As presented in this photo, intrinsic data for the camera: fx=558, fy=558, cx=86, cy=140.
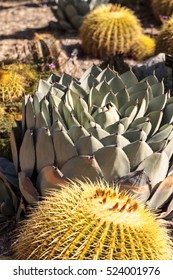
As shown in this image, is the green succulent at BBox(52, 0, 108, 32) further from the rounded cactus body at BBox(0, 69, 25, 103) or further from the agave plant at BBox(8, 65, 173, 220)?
the agave plant at BBox(8, 65, 173, 220)

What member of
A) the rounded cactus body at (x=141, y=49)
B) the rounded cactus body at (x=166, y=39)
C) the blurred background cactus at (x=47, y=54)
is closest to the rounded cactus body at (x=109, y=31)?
the rounded cactus body at (x=141, y=49)

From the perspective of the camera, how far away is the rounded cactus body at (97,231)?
2807 mm

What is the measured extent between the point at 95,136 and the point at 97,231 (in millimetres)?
971

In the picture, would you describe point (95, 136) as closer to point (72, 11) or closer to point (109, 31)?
point (109, 31)

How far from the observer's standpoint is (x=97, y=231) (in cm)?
283

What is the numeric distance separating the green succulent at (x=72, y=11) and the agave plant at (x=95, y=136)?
4.54m

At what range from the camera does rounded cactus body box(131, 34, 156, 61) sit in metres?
7.69

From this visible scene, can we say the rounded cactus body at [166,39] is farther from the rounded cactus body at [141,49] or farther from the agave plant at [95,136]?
the agave plant at [95,136]

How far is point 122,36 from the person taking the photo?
24.5 feet

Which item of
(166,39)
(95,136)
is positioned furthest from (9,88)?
(95,136)

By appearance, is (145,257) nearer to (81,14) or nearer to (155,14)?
(81,14)

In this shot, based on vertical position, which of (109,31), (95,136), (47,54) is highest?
(95,136)

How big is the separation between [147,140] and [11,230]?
46.5 inches

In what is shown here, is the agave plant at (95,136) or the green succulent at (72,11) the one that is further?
the green succulent at (72,11)
